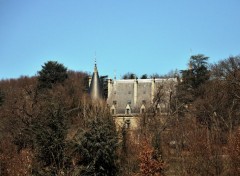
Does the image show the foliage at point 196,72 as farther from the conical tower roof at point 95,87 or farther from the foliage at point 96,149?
the foliage at point 96,149

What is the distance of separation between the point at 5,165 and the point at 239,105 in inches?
1043

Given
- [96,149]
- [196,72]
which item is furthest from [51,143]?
[196,72]

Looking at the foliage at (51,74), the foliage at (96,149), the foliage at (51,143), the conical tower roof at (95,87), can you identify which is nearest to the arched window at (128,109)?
the conical tower roof at (95,87)

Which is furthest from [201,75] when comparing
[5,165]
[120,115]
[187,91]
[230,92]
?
[5,165]

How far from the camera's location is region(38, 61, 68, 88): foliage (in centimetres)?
5884

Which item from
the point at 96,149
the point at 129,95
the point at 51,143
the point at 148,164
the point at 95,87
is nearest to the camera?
the point at 51,143

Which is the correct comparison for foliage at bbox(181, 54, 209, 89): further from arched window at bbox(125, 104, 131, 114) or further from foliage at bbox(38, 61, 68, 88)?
foliage at bbox(38, 61, 68, 88)

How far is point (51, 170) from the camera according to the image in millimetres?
19750

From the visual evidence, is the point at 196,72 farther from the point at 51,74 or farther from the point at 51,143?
the point at 51,143

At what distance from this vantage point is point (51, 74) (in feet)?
196

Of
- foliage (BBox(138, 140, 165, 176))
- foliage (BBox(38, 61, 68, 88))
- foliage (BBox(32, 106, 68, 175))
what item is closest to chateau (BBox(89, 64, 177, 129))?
foliage (BBox(38, 61, 68, 88))

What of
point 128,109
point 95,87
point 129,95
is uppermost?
point 95,87

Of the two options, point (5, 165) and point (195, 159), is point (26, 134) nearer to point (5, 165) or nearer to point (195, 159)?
point (5, 165)

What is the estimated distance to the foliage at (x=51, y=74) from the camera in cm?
5884
